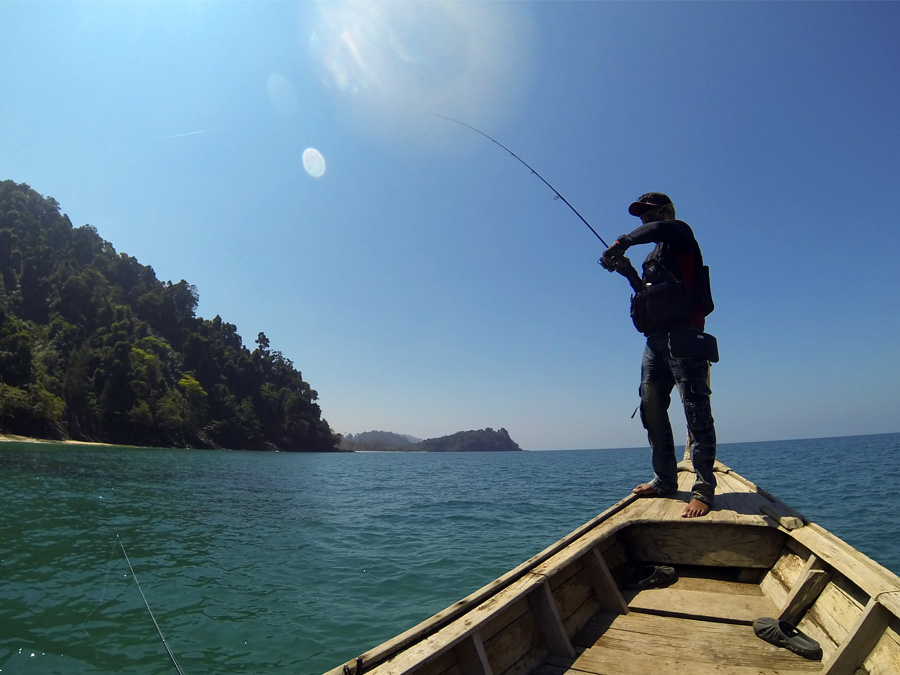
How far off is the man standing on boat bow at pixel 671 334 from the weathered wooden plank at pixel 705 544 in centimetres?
15

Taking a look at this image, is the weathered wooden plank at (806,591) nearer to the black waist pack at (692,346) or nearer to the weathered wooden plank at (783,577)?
the weathered wooden plank at (783,577)

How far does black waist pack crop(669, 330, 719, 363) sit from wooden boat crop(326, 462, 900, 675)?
1.22 meters

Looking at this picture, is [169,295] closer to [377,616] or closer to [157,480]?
[157,480]

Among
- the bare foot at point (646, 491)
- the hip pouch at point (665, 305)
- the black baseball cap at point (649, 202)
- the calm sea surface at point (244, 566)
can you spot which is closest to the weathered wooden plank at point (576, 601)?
the bare foot at point (646, 491)

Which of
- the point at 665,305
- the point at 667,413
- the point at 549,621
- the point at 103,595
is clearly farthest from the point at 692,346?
the point at 103,595

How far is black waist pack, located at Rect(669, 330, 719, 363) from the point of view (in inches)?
143

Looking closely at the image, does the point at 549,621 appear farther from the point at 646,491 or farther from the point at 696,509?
the point at 646,491

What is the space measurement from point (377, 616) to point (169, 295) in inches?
4755

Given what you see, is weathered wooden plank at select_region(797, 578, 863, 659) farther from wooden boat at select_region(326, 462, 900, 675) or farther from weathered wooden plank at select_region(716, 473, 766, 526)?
weathered wooden plank at select_region(716, 473, 766, 526)

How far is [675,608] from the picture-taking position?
2965 millimetres

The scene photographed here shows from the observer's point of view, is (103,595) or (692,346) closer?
(692,346)

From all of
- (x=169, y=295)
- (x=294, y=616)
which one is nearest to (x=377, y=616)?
(x=294, y=616)

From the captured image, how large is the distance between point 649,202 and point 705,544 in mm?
2898

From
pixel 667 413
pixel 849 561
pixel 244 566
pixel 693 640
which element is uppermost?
pixel 667 413
